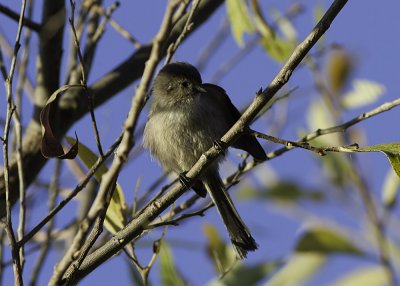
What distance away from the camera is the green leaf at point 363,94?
3.31 m

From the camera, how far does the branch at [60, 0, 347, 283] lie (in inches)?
80.3

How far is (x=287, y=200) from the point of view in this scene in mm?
3129

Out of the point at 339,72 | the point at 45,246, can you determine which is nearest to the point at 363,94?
the point at 339,72

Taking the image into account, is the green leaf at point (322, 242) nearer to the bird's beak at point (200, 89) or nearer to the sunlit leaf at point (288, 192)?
the sunlit leaf at point (288, 192)

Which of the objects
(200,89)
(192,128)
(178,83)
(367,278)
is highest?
(178,83)

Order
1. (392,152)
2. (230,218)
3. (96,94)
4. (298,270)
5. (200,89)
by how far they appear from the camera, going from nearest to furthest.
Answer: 1. (392,152)
2. (298,270)
3. (230,218)
4. (96,94)
5. (200,89)

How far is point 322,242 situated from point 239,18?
3.43 ft

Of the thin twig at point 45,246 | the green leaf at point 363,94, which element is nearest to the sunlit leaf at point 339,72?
the green leaf at point 363,94

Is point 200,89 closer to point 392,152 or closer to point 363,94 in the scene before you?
point 363,94

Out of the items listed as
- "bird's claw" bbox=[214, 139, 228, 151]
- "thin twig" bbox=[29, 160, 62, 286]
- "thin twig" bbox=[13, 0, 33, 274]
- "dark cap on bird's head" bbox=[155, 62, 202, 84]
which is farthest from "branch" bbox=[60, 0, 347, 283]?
"dark cap on bird's head" bbox=[155, 62, 202, 84]

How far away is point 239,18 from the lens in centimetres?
307

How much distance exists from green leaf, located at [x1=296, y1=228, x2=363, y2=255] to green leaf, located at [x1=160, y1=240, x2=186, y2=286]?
0.51 m

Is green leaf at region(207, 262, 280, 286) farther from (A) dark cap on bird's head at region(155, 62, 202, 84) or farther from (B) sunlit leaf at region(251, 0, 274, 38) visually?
(A) dark cap on bird's head at region(155, 62, 202, 84)

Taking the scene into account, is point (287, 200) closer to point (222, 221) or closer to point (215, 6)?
point (222, 221)
